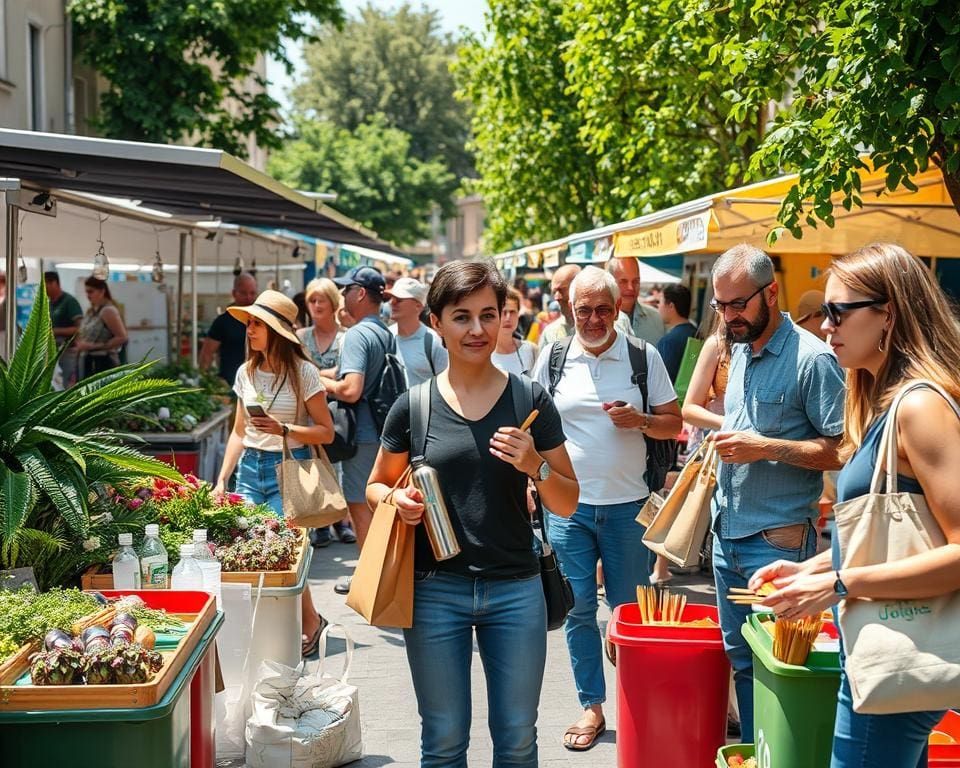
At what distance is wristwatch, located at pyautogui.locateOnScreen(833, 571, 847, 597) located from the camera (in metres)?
2.79

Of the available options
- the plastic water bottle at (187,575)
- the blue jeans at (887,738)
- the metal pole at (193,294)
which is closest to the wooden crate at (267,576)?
the plastic water bottle at (187,575)

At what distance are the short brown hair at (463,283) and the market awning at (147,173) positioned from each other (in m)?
2.26

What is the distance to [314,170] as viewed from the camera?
167 ft

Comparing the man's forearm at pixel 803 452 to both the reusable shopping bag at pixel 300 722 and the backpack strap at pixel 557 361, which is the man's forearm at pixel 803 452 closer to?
the backpack strap at pixel 557 361

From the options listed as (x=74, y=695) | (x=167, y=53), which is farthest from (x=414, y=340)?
(x=167, y=53)

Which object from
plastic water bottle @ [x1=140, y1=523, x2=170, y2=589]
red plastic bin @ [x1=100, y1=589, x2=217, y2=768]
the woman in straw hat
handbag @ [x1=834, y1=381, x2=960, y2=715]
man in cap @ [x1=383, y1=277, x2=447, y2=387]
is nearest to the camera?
handbag @ [x1=834, y1=381, x2=960, y2=715]

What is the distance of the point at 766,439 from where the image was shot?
407cm

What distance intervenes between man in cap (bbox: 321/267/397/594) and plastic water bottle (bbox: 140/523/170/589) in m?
2.72

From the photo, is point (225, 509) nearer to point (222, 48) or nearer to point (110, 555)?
point (110, 555)

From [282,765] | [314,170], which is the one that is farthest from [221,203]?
[314,170]

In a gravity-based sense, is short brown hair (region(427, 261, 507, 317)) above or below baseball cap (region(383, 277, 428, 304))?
below

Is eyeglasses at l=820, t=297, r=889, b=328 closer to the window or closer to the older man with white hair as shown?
the older man with white hair

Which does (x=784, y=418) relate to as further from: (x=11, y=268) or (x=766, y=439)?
(x=11, y=268)

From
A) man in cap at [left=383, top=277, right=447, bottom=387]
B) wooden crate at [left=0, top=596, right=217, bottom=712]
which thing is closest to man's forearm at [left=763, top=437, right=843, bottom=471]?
wooden crate at [left=0, top=596, right=217, bottom=712]
